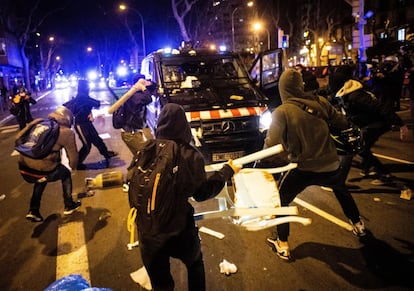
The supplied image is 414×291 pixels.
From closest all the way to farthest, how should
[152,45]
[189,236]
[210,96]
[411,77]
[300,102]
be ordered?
[189,236]
[300,102]
[210,96]
[411,77]
[152,45]

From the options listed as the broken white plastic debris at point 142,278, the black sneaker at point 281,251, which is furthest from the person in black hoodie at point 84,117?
the black sneaker at point 281,251

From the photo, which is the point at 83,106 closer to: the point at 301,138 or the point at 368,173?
the point at 301,138

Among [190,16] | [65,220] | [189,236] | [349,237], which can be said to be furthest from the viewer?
[190,16]

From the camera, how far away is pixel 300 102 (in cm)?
366

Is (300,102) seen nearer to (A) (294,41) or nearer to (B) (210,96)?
(B) (210,96)

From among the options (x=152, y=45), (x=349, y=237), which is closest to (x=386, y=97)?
(x=349, y=237)

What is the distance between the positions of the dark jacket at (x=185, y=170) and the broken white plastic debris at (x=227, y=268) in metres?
1.42

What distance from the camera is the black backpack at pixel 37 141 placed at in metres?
4.79

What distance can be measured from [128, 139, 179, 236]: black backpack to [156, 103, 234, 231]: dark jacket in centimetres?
5

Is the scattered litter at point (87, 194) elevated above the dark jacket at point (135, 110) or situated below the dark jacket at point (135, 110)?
below

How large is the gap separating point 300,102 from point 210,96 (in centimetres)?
355

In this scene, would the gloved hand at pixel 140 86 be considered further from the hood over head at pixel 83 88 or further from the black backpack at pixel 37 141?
the hood over head at pixel 83 88

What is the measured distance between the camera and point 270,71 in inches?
289

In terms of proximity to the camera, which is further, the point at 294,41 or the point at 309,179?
the point at 294,41
